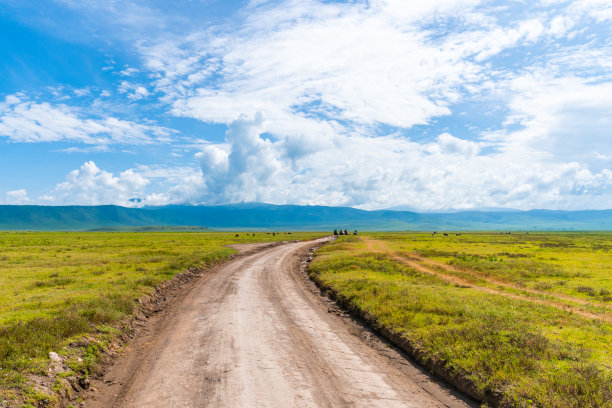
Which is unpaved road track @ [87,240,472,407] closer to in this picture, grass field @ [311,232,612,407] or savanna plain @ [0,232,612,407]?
savanna plain @ [0,232,612,407]

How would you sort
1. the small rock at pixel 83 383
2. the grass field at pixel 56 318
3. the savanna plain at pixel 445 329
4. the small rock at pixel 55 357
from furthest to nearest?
the small rock at pixel 55 357, the small rock at pixel 83 383, the grass field at pixel 56 318, the savanna plain at pixel 445 329

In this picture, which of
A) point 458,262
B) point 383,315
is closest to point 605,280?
point 458,262

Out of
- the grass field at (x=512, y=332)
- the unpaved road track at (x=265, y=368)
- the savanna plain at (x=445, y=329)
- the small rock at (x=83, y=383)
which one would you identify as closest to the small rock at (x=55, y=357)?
the savanna plain at (x=445, y=329)

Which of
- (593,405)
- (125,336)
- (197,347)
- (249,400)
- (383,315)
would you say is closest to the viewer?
(593,405)

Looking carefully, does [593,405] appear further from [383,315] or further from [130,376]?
[130,376]

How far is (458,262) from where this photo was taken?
1770 inches

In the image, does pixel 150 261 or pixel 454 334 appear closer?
pixel 454 334

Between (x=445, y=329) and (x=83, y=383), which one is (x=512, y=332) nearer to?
(x=445, y=329)

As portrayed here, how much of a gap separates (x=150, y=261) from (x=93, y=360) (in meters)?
34.1

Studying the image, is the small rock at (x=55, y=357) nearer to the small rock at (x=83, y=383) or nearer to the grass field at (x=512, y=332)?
the small rock at (x=83, y=383)

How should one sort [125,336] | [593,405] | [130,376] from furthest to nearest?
[125,336] < [130,376] < [593,405]

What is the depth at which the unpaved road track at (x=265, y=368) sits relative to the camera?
10.2 m

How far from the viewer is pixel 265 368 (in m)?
12.1

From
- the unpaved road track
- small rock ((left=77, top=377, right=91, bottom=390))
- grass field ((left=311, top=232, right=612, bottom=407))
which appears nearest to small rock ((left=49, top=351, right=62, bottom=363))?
small rock ((left=77, top=377, right=91, bottom=390))
